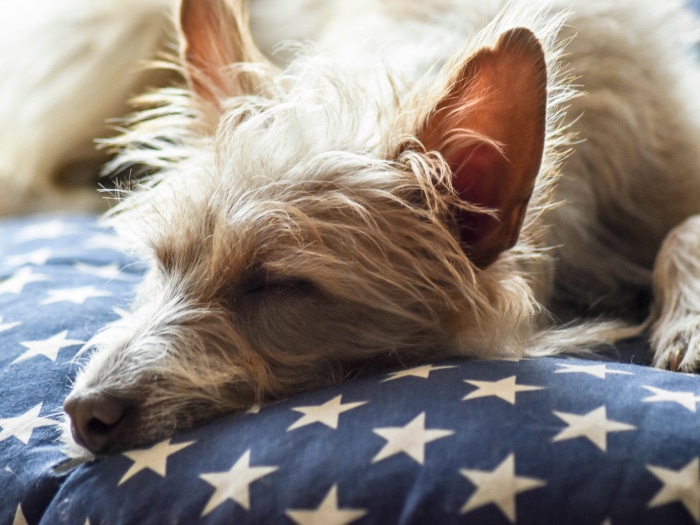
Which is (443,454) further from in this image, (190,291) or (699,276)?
(699,276)

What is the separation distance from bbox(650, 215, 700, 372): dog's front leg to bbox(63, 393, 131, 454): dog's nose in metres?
1.07

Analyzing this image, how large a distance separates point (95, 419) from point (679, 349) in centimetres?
114

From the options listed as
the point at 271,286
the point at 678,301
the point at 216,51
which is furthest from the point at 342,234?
the point at 678,301

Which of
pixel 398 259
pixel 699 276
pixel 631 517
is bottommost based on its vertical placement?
pixel 699 276

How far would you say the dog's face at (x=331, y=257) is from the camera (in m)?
1.41

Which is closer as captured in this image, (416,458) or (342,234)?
(416,458)

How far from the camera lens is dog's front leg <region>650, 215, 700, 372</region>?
1.56 metres

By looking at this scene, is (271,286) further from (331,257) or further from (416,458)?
(416,458)

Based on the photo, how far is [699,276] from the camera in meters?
1.79

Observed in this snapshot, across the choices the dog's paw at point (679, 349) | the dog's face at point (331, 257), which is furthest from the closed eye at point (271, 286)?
the dog's paw at point (679, 349)

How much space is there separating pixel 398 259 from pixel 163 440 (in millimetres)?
563

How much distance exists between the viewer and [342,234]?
1520 mm

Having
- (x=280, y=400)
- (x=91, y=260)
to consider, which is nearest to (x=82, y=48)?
(x=91, y=260)

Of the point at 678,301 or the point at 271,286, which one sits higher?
the point at 271,286
